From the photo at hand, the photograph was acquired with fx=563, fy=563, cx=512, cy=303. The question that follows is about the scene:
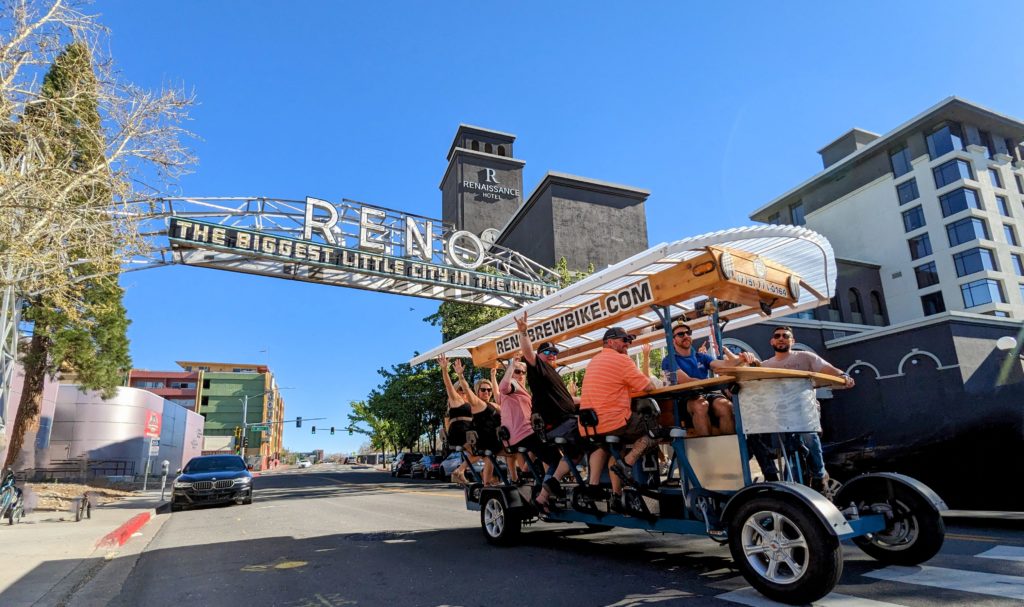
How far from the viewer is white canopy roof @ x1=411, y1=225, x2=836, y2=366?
17.3ft

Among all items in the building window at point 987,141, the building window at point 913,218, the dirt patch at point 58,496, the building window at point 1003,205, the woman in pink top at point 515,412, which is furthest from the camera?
the building window at point 987,141

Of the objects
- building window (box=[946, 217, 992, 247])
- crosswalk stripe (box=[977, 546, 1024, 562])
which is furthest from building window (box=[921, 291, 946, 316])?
crosswalk stripe (box=[977, 546, 1024, 562])

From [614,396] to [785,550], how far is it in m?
1.96

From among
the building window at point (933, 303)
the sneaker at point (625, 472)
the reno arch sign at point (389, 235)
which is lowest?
the sneaker at point (625, 472)

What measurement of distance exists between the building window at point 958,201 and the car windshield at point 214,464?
173ft

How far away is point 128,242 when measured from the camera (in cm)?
889

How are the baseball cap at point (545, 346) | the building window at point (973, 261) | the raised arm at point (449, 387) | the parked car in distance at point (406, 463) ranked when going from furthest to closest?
the building window at point (973, 261), the parked car in distance at point (406, 463), the raised arm at point (449, 387), the baseball cap at point (545, 346)

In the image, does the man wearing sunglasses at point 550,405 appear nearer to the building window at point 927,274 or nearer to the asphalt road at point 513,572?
the asphalt road at point 513,572

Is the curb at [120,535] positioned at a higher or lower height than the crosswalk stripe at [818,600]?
lower

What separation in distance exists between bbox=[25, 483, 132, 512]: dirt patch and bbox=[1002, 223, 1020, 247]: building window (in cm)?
6006

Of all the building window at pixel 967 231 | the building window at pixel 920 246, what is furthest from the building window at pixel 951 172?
the building window at pixel 920 246

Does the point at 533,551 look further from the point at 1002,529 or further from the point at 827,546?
the point at 1002,529

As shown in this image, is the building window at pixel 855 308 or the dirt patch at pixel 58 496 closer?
the dirt patch at pixel 58 496

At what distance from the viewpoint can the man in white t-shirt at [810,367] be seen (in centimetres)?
448
